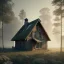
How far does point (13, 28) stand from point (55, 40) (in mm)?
25494

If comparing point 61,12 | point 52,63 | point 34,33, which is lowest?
point 52,63

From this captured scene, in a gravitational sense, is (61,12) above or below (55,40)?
above

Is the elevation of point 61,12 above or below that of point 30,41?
above

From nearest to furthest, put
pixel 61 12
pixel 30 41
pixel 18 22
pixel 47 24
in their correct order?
pixel 30 41
pixel 61 12
pixel 47 24
pixel 18 22

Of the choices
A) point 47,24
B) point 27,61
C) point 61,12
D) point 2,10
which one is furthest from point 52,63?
point 47,24

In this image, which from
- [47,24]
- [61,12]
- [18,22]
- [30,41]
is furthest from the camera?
[18,22]

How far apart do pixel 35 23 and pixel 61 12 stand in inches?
352

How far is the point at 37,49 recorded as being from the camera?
1741 inches

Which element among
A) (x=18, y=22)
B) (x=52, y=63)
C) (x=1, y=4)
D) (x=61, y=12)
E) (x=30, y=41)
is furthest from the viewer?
(x=18, y=22)

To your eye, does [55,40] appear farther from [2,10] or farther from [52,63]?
[52,63]

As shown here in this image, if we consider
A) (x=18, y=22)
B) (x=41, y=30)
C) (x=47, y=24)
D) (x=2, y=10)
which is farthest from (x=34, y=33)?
(x=18, y=22)

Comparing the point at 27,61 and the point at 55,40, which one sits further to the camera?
the point at 55,40

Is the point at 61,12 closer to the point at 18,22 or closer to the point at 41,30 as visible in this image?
the point at 41,30

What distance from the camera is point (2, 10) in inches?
2140
